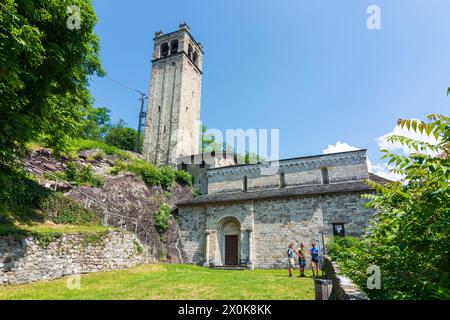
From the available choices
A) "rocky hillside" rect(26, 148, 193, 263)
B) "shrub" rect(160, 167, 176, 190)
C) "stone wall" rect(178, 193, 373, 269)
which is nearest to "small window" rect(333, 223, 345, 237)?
"stone wall" rect(178, 193, 373, 269)

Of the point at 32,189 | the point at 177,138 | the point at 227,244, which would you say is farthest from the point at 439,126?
the point at 177,138

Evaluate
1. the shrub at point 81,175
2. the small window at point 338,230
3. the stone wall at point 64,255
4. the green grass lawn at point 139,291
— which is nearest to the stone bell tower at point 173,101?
the shrub at point 81,175

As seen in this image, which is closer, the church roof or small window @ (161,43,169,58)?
the church roof

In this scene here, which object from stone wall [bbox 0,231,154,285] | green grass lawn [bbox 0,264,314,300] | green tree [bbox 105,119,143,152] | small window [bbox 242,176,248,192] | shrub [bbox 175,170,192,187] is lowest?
green grass lawn [bbox 0,264,314,300]

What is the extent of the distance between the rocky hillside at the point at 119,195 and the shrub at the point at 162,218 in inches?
10.0

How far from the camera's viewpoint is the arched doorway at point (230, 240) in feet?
73.3

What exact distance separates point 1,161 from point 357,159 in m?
22.7

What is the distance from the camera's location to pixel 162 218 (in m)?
23.2

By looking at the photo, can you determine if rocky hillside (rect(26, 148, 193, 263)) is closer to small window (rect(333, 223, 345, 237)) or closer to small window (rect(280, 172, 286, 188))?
small window (rect(280, 172, 286, 188))

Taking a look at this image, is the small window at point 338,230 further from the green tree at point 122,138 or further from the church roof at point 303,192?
the green tree at point 122,138

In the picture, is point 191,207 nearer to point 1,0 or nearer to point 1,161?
point 1,161

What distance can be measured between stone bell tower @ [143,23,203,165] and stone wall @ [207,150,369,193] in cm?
729

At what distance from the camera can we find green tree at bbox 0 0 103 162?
6688 mm

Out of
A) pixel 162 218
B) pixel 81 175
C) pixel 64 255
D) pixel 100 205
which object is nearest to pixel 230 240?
pixel 162 218
